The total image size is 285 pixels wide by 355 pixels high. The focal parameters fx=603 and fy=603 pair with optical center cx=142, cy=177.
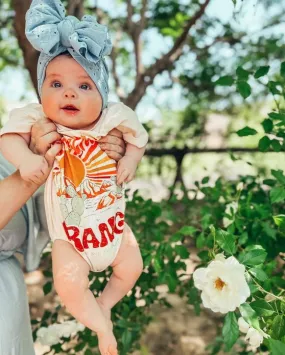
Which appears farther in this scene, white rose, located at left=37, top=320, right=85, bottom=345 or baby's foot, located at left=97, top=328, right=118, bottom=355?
white rose, located at left=37, top=320, right=85, bottom=345

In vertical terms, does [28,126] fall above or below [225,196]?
above

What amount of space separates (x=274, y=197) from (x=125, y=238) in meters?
0.65

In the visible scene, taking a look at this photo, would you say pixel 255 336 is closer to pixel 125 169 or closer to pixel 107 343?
pixel 107 343

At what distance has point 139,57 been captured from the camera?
410 cm

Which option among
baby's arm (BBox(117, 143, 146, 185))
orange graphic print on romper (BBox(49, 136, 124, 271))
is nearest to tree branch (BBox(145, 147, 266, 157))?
baby's arm (BBox(117, 143, 146, 185))

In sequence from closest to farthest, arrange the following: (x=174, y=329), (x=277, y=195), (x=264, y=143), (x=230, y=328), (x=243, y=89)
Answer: (x=230, y=328) → (x=277, y=195) → (x=243, y=89) → (x=264, y=143) → (x=174, y=329)

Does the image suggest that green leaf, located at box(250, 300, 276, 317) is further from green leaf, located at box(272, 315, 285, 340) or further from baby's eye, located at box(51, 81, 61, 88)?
baby's eye, located at box(51, 81, 61, 88)

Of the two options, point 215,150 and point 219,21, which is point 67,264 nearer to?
point 219,21

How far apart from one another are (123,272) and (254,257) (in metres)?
0.41

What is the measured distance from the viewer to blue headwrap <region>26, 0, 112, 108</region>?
1701 mm

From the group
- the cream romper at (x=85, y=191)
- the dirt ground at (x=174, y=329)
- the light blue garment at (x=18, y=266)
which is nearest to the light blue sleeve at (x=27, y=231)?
the light blue garment at (x=18, y=266)

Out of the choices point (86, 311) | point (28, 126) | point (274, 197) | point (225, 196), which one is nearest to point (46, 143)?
point (28, 126)

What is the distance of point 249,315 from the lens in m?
1.80

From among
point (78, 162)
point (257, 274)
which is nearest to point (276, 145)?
point (257, 274)
